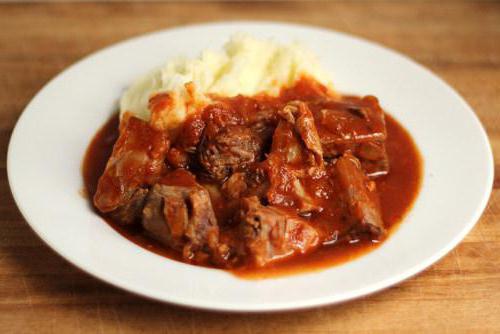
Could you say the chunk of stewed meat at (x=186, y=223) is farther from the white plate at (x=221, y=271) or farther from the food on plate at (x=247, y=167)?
the white plate at (x=221, y=271)

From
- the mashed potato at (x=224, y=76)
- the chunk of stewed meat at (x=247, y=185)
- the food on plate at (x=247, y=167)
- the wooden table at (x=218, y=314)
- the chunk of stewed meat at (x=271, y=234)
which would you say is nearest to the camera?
the wooden table at (x=218, y=314)

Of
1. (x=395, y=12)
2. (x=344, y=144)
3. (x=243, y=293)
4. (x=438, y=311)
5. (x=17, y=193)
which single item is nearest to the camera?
(x=243, y=293)

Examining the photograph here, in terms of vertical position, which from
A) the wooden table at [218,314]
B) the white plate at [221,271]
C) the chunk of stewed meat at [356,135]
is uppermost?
the chunk of stewed meat at [356,135]

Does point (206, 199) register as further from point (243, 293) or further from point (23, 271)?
point (23, 271)

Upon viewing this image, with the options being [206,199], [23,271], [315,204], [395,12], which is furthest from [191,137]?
[395,12]

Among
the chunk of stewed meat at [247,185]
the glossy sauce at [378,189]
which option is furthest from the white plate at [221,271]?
the chunk of stewed meat at [247,185]

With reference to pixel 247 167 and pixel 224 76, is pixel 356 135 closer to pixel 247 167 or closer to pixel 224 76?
pixel 247 167

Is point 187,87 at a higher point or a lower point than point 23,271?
higher
